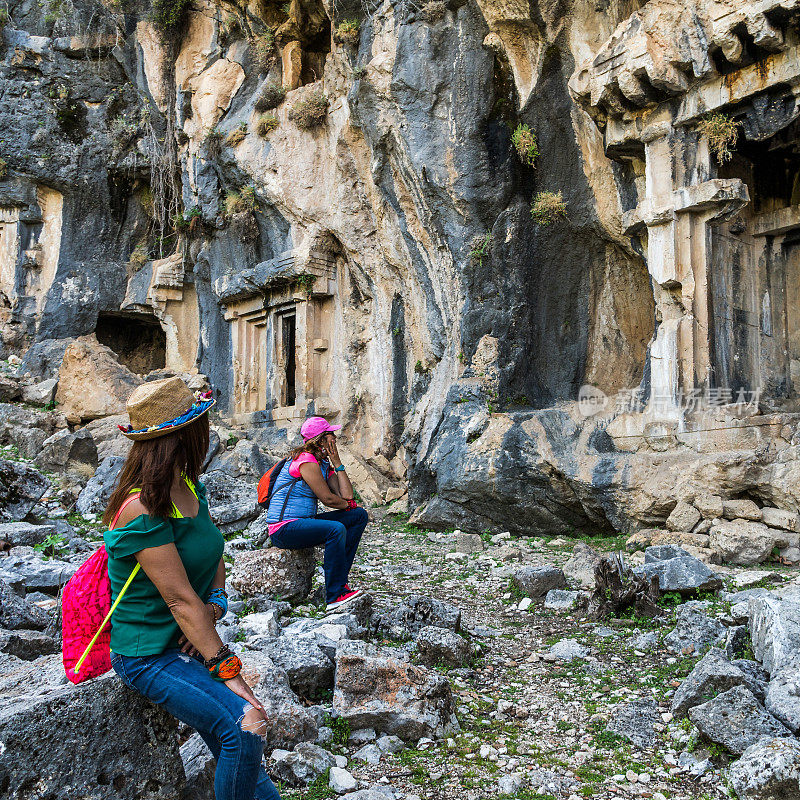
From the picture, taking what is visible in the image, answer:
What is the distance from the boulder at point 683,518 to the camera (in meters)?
7.47

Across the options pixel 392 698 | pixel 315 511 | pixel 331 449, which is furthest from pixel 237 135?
pixel 392 698

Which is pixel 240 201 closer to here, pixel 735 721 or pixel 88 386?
pixel 88 386

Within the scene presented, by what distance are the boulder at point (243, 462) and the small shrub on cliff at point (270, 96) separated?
682 centimetres

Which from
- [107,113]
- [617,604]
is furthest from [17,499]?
[107,113]

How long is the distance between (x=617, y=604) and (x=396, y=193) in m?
7.86

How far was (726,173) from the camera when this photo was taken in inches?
341

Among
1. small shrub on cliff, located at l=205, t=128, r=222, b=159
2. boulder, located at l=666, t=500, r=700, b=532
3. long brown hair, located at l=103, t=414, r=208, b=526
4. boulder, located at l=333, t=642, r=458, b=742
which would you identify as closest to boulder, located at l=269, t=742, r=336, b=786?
boulder, located at l=333, t=642, r=458, b=742

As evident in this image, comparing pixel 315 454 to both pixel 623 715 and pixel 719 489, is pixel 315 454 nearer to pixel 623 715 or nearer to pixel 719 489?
pixel 623 715

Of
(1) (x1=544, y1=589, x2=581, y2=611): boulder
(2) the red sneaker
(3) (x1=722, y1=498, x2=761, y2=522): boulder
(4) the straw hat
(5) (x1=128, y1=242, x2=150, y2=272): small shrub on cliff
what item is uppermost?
(5) (x1=128, y1=242, x2=150, y2=272): small shrub on cliff

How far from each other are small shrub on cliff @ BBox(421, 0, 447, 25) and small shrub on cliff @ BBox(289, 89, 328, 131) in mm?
3774

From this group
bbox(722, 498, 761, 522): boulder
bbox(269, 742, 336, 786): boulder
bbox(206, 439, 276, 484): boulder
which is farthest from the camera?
bbox(206, 439, 276, 484): boulder

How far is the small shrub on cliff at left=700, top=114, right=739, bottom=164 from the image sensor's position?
313 inches

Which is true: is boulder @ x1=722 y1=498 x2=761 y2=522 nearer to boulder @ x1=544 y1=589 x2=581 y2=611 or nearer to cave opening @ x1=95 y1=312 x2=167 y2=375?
boulder @ x1=544 y1=589 x2=581 y2=611

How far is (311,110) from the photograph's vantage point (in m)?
13.8
